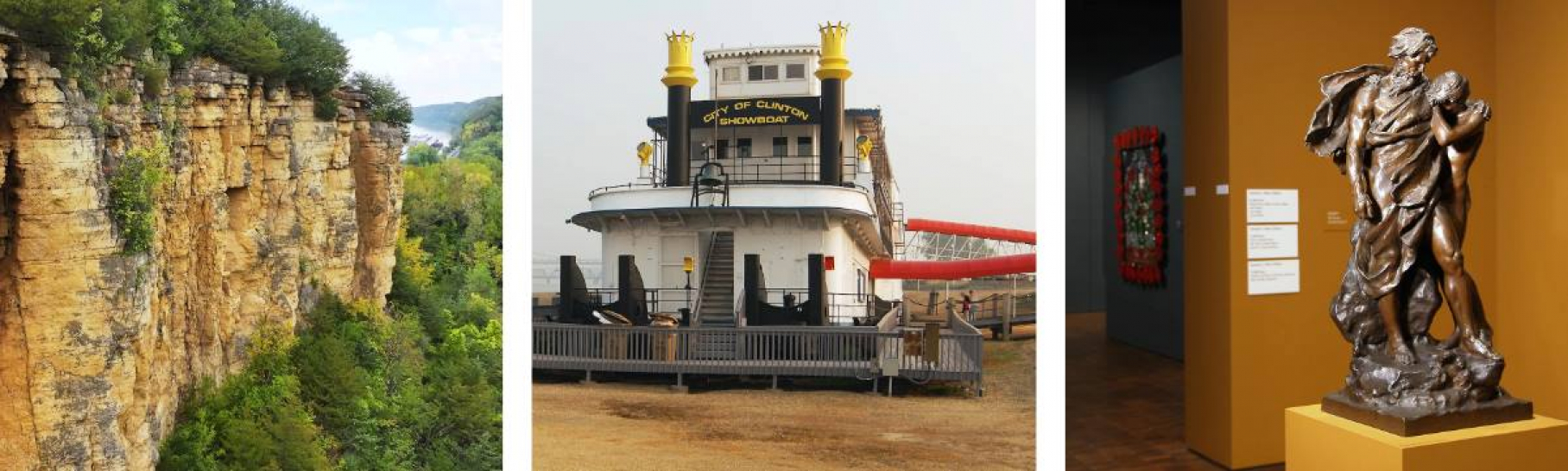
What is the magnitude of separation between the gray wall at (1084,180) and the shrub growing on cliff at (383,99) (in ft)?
22.0

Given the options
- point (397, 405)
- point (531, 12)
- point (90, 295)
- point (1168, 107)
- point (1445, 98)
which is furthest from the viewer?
point (1168, 107)

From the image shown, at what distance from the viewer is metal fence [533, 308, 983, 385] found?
4453 mm

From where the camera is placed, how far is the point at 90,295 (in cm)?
391

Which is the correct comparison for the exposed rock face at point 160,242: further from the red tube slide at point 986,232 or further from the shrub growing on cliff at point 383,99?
the red tube slide at point 986,232

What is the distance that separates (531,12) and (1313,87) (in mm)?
3517

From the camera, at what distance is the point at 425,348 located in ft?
16.6

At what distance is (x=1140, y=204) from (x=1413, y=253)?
5.32 meters

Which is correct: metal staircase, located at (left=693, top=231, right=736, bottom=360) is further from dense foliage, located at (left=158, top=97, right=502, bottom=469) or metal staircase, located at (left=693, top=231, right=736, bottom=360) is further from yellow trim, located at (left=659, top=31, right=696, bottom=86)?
dense foliage, located at (left=158, top=97, right=502, bottom=469)

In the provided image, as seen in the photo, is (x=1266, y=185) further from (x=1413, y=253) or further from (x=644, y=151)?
(x=644, y=151)

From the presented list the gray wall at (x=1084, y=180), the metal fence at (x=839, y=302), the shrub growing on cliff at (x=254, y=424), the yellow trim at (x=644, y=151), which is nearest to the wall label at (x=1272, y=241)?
the metal fence at (x=839, y=302)

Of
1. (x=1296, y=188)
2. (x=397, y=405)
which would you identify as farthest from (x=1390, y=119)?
(x=397, y=405)

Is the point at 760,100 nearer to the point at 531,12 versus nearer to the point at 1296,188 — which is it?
the point at 531,12

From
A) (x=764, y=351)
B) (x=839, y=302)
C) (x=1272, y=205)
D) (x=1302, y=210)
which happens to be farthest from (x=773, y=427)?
(x=1302, y=210)

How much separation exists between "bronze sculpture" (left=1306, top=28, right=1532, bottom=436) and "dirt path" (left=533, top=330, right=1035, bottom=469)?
5.78 ft
